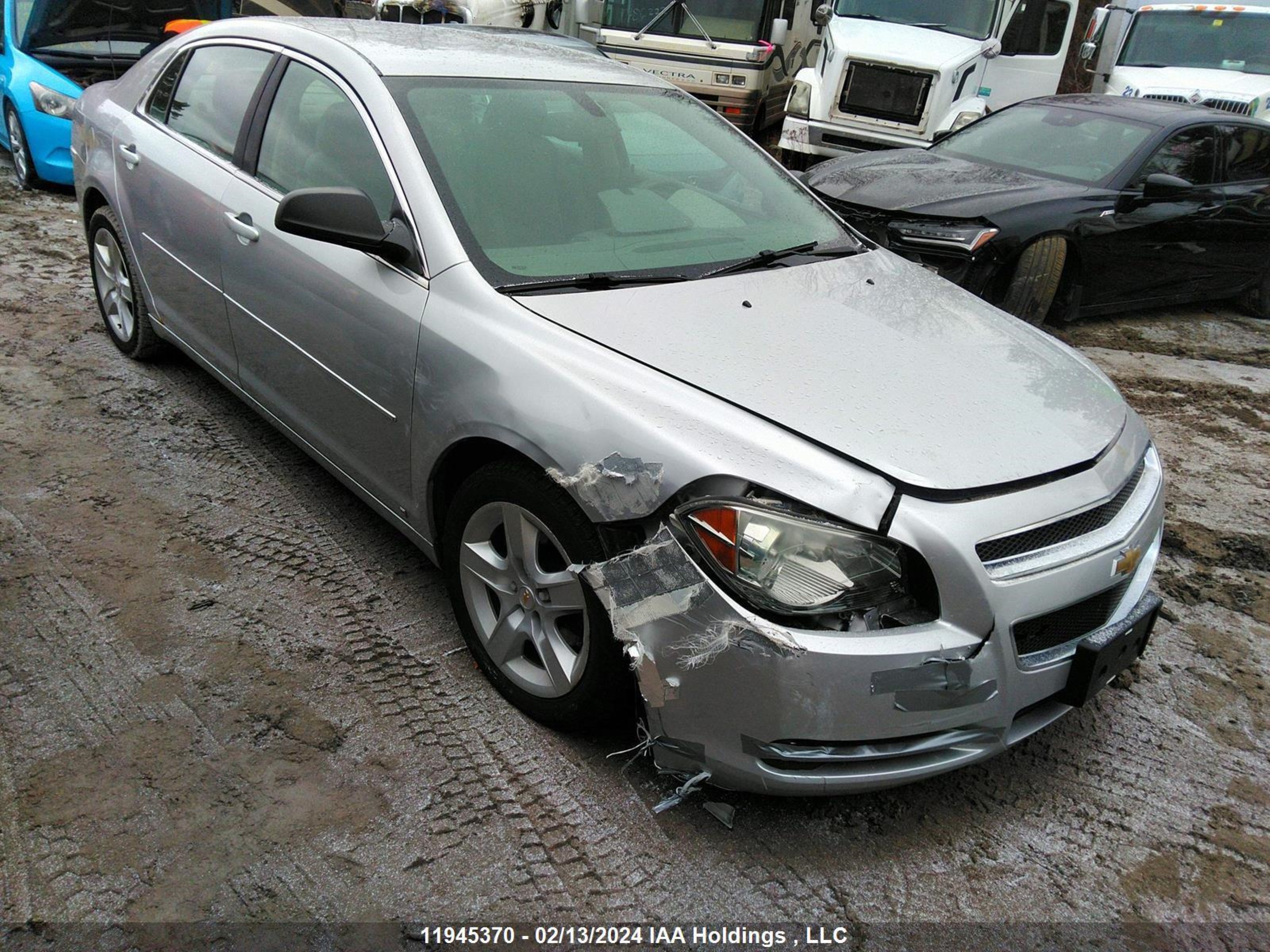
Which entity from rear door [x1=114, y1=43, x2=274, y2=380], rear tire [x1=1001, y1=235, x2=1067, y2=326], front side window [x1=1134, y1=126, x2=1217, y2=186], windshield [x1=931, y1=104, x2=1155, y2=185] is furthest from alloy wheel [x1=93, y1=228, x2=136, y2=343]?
front side window [x1=1134, y1=126, x2=1217, y2=186]

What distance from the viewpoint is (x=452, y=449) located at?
2656mm

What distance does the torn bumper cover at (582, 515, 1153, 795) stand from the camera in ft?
6.81

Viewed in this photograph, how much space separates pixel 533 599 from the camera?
2547mm

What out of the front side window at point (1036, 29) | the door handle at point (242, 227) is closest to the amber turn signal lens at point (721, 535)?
the door handle at point (242, 227)

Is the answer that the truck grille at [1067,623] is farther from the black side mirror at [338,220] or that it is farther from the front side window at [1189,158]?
the front side window at [1189,158]

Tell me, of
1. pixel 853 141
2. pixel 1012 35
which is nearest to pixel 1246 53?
pixel 1012 35

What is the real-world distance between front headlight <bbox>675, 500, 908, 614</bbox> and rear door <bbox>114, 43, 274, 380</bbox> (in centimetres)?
243

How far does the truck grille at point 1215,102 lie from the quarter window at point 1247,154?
1.94 meters

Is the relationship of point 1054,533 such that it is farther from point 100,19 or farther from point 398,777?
point 100,19

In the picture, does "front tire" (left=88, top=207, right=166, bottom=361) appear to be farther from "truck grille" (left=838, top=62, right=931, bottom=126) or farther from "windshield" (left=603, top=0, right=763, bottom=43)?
"windshield" (left=603, top=0, right=763, bottom=43)

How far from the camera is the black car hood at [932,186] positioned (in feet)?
20.0

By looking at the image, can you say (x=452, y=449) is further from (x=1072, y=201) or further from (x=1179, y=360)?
(x=1179, y=360)

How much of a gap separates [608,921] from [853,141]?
30.5 ft

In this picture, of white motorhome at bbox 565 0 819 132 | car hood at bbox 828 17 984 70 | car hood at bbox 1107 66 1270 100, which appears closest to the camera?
car hood at bbox 828 17 984 70
